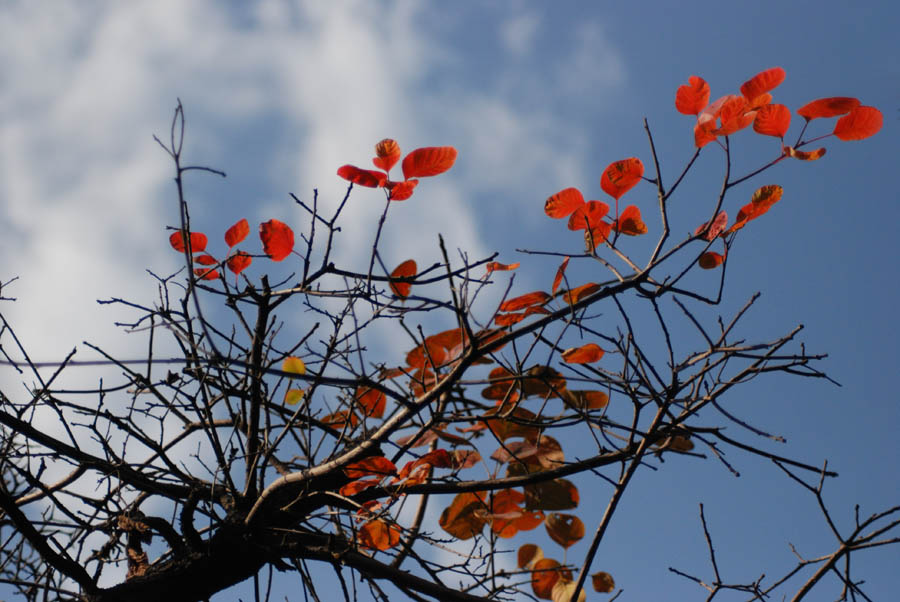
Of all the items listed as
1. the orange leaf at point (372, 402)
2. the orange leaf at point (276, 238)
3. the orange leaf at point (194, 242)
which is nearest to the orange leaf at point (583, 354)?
the orange leaf at point (372, 402)

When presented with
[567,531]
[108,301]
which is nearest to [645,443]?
[567,531]

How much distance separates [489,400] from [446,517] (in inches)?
15.4

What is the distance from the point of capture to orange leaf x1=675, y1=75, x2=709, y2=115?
1681 mm

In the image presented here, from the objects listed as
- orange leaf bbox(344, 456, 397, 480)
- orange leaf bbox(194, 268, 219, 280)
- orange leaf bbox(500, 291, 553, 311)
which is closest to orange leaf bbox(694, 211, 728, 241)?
orange leaf bbox(500, 291, 553, 311)

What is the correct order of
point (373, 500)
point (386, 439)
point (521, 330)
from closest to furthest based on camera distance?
point (521, 330), point (386, 439), point (373, 500)

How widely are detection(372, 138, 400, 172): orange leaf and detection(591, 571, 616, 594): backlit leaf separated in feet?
4.50

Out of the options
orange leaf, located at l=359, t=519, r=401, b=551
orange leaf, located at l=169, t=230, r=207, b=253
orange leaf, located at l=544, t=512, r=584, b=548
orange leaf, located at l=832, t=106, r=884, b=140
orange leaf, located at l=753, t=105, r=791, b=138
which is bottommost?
orange leaf, located at l=544, t=512, r=584, b=548

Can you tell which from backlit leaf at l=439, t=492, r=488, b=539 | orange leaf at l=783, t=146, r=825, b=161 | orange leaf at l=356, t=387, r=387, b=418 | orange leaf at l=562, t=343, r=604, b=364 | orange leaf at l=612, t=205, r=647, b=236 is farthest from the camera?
orange leaf at l=356, t=387, r=387, b=418

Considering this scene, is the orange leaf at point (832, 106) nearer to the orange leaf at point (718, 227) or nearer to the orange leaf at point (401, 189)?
the orange leaf at point (718, 227)

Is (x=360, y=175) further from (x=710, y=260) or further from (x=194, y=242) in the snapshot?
(x=710, y=260)

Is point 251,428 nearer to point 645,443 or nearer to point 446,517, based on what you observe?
point 446,517

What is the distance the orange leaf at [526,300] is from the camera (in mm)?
1696

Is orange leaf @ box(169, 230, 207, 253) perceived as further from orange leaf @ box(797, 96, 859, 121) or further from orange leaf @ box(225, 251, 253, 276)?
orange leaf @ box(797, 96, 859, 121)

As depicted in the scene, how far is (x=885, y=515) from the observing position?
1743 millimetres
